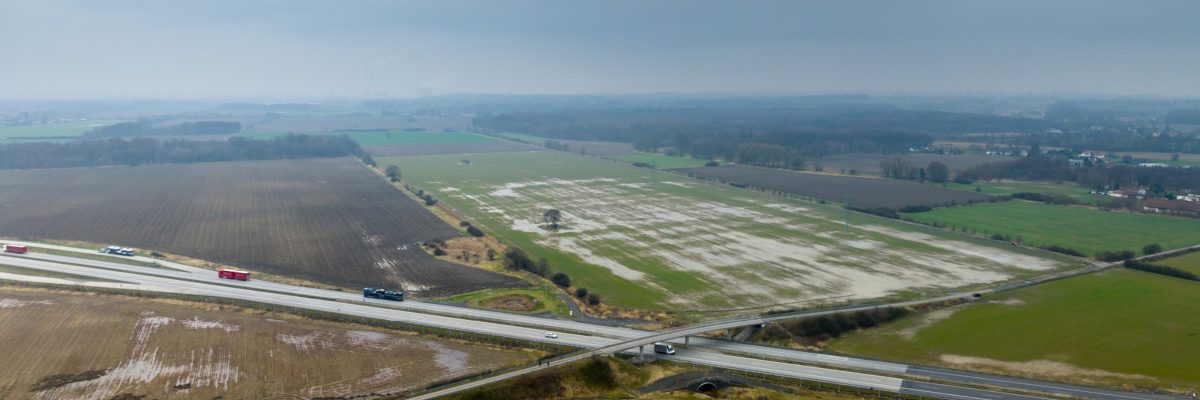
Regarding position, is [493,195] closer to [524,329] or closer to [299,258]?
[299,258]

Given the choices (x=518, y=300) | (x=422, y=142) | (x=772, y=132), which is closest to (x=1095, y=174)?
(x=772, y=132)

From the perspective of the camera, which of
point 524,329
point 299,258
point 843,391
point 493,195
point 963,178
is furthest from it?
point 963,178

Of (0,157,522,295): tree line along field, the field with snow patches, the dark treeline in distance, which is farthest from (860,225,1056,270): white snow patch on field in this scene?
the dark treeline in distance

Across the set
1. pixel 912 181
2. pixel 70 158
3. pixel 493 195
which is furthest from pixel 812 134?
pixel 70 158

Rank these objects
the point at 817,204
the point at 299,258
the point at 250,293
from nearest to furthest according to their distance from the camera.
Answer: the point at 250,293 → the point at 299,258 → the point at 817,204

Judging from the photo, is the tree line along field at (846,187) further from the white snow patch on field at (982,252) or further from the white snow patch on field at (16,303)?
the white snow patch on field at (16,303)

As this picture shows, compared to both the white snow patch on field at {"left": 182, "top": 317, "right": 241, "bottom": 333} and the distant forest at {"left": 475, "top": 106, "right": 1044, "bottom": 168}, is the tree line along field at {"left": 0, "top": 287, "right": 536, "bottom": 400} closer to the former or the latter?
the white snow patch on field at {"left": 182, "top": 317, "right": 241, "bottom": 333}
